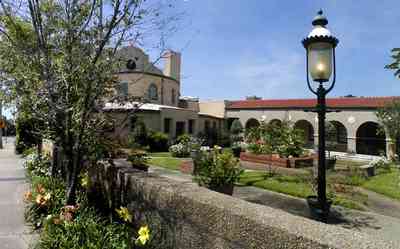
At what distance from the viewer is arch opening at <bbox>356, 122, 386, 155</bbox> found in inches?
1261

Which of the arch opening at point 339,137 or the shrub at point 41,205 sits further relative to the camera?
the arch opening at point 339,137

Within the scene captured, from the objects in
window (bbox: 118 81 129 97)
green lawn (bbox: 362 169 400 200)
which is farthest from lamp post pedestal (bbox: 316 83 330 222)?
green lawn (bbox: 362 169 400 200)

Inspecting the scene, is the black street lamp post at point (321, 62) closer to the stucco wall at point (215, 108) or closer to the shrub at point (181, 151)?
the shrub at point (181, 151)

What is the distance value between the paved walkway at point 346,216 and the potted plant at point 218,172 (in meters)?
0.54

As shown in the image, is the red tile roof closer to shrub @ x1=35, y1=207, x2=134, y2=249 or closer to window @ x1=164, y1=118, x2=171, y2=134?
window @ x1=164, y1=118, x2=171, y2=134

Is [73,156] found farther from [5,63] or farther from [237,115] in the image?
[237,115]

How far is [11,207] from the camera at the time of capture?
777cm

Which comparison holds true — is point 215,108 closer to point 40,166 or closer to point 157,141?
point 157,141

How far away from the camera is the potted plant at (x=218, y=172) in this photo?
7.13 m

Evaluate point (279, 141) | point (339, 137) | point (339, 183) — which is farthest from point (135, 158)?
point (339, 137)

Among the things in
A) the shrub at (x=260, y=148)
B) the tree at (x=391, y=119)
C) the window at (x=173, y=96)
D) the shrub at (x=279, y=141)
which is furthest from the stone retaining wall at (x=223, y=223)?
the window at (x=173, y=96)

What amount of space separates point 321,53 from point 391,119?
22.8 meters

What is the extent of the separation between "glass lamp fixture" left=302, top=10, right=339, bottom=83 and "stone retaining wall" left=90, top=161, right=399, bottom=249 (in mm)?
2420

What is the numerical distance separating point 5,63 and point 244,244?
16.1 feet
